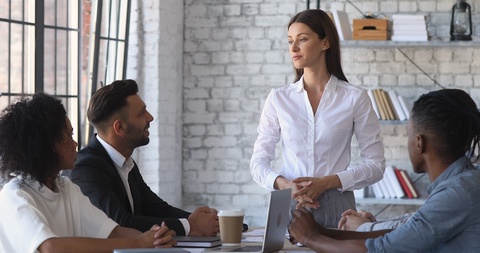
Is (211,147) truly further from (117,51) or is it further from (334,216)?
(334,216)

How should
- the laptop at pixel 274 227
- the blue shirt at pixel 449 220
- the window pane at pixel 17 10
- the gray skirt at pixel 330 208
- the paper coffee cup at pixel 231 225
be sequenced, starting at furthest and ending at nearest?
1. the window pane at pixel 17 10
2. the gray skirt at pixel 330 208
3. the paper coffee cup at pixel 231 225
4. the laptop at pixel 274 227
5. the blue shirt at pixel 449 220

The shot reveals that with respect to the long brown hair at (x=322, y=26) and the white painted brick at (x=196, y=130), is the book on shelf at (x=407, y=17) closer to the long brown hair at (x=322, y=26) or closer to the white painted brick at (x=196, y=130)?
the white painted brick at (x=196, y=130)

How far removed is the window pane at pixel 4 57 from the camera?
5.26 metres

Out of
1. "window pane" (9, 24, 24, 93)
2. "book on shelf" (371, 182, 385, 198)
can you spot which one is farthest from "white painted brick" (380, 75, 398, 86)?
"window pane" (9, 24, 24, 93)

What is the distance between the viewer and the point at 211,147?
7.38m

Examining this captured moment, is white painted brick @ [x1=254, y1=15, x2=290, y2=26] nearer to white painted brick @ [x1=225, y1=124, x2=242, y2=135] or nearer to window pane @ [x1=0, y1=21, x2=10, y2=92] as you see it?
white painted brick @ [x1=225, y1=124, x2=242, y2=135]

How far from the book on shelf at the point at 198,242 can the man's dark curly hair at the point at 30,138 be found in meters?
0.58

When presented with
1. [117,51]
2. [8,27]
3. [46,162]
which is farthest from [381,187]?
[46,162]

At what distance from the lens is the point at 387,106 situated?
6.77 metres

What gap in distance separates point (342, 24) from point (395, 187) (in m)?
1.25

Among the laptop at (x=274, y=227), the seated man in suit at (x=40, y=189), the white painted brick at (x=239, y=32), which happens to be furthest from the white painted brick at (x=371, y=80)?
the seated man in suit at (x=40, y=189)

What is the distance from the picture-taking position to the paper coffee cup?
3340 millimetres

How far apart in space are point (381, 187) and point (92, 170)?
362cm

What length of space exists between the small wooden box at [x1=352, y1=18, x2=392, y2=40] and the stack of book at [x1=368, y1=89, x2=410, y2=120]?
1.30 ft
